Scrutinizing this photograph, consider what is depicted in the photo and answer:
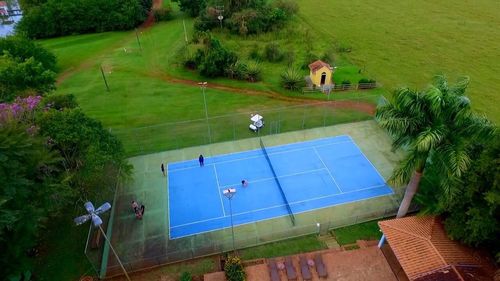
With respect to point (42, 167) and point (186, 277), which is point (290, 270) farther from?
point (42, 167)

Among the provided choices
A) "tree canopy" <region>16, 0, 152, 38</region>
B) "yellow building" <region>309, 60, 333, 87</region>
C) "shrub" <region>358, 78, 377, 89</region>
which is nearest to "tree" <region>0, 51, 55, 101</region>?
"yellow building" <region>309, 60, 333, 87</region>

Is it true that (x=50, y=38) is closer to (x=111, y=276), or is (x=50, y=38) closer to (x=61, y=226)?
(x=61, y=226)

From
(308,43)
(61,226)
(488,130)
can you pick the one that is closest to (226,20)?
(308,43)

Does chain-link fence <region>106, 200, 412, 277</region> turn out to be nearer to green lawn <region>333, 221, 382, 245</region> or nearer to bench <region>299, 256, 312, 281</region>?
green lawn <region>333, 221, 382, 245</region>

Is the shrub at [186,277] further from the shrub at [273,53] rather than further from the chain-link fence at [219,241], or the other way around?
the shrub at [273,53]

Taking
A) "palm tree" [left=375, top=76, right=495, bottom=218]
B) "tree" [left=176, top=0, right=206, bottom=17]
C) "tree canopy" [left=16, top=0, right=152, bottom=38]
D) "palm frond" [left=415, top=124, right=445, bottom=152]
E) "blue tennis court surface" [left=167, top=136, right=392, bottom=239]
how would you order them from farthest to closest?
1. "tree" [left=176, top=0, right=206, bottom=17]
2. "tree canopy" [left=16, top=0, right=152, bottom=38]
3. "blue tennis court surface" [left=167, top=136, right=392, bottom=239]
4. "palm tree" [left=375, top=76, right=495, bottom=218]
5. "palm frond" [left=415, top=124, right=445, bottom=152]
